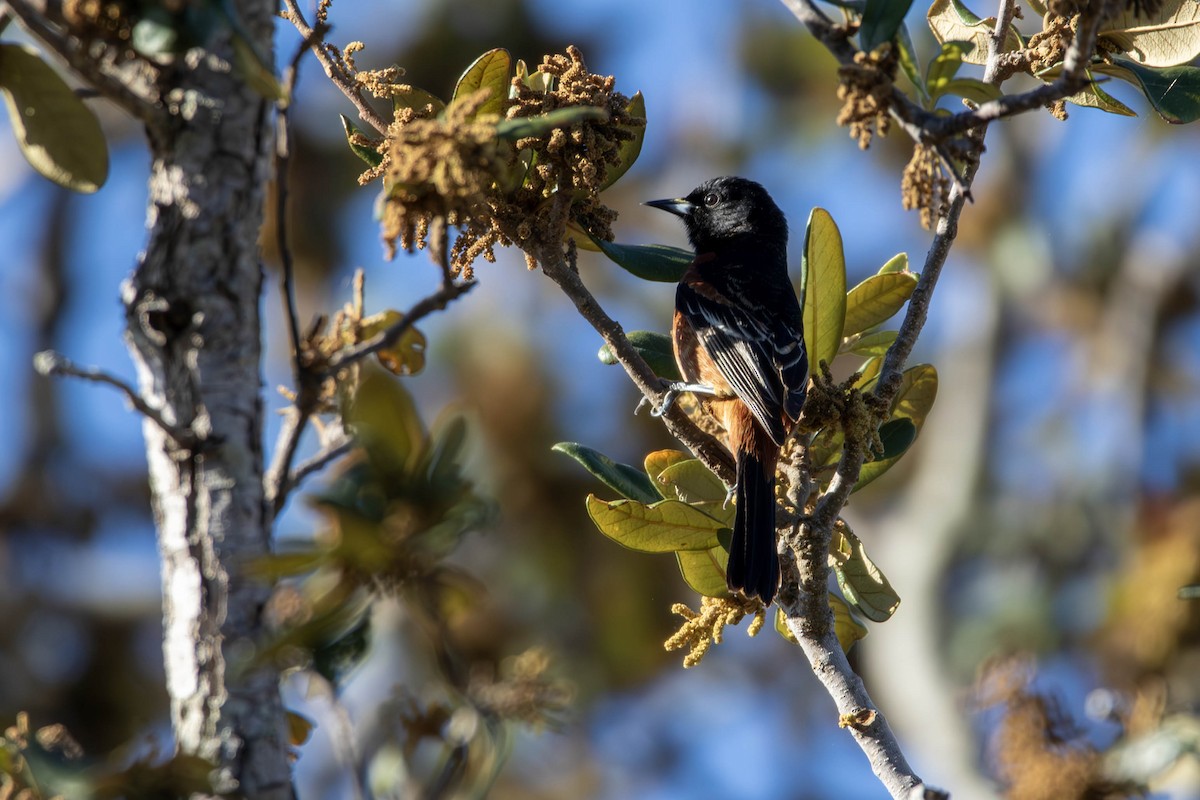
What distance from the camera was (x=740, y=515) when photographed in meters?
2.46

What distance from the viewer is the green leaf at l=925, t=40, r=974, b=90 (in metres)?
2.20

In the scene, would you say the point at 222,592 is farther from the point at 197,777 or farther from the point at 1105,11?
the point at 1105,11

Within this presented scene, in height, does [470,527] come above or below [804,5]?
below

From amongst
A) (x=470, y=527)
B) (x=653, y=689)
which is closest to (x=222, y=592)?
(x=470, y=527)

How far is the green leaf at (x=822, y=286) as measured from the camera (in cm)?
245

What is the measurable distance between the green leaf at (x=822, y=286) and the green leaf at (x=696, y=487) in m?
0.34

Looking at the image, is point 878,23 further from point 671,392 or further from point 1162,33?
point 671,392

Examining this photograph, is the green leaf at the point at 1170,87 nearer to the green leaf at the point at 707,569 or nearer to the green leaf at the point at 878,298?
the green leaf at the point at 878,298

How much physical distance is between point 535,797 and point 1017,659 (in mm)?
6552

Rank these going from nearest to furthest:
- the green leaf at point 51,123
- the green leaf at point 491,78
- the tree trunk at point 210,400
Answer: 1. the tree trunk at point 210,400
2. the green leaf at point 51,123
3. the green leaf at point 491,78

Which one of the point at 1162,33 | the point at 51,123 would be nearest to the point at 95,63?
the point at 51,123

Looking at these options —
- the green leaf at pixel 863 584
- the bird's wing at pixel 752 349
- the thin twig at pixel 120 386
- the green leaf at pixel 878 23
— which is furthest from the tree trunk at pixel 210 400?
the bird's wing at pixel 752 349

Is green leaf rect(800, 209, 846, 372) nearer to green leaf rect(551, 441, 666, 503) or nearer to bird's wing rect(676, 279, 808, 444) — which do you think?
green leaf rect(551, 441, 666, 503)

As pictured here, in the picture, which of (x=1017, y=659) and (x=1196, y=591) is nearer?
(x=1196, y=591)
